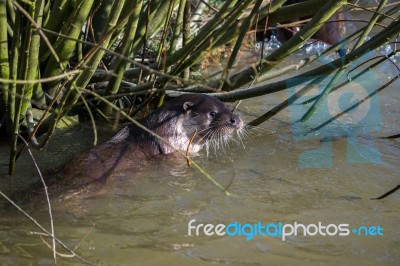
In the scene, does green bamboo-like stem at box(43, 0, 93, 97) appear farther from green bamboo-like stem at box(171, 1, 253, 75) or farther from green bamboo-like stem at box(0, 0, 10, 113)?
green bamboo-like stem at box(171, 1, 253, 75)

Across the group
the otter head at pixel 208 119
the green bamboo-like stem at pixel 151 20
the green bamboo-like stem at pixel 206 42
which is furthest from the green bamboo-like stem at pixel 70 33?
the otter head at pixel 208 119

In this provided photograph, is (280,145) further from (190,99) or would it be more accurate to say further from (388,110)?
(388,110)

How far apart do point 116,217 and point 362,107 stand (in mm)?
2369

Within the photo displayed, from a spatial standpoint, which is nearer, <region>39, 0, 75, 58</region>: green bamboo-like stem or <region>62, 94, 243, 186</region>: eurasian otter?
<region>39, 0, 75, 58</region>: green bamboo-like stem

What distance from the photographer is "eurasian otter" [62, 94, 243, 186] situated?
402 centimetres

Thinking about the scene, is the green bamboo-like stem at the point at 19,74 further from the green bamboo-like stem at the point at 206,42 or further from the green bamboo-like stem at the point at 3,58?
the green bamboo-like stem at the point at 206,42

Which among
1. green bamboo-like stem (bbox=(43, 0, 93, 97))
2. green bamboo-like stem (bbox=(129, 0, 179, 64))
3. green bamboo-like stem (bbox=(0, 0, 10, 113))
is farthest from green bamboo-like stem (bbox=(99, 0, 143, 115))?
green bamboo-like stem (bbox=(0, 0, 10, 113))

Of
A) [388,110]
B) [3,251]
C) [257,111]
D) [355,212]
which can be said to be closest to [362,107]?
[388,110]

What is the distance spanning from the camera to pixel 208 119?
14.4 ft

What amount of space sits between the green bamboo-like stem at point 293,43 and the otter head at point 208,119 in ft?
0.45

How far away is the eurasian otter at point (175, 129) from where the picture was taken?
158 inches

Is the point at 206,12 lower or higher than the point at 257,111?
higher

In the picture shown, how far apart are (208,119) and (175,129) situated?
8.0 inches

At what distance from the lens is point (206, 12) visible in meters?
6.62
